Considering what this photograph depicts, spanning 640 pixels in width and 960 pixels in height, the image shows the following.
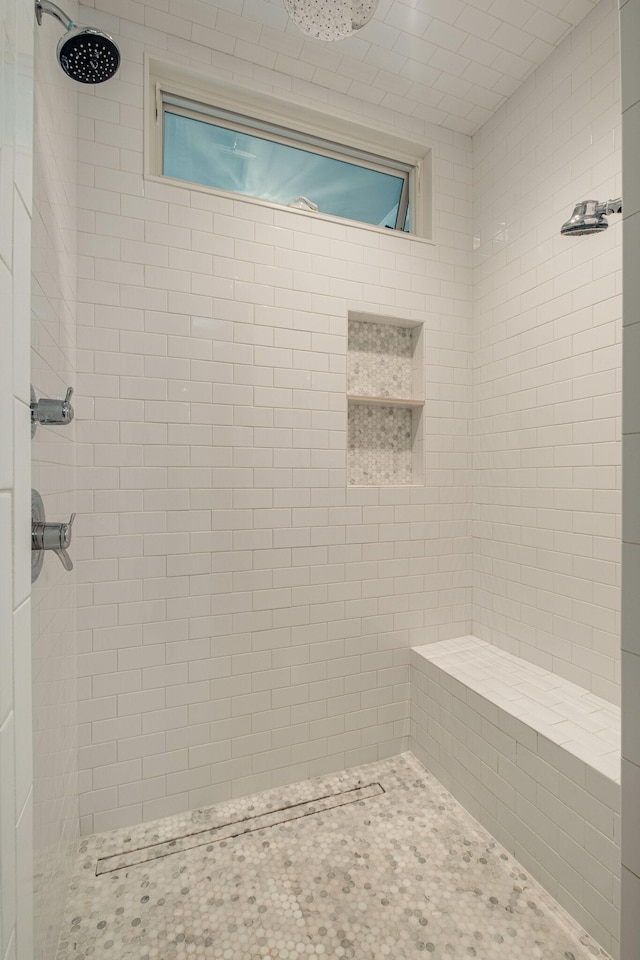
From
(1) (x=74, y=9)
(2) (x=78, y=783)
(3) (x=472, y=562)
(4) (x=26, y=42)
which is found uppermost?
(1) (x=74, y=9)

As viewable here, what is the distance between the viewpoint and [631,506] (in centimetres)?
61

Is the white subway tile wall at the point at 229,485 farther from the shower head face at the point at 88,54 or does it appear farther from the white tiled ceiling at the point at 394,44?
the shower head face at the point at 88,54

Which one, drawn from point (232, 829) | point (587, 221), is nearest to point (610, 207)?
point (587, 221)

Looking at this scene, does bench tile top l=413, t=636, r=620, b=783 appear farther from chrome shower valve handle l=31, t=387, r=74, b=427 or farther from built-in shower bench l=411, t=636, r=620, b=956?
chrome shower valve handle l=31, t=387, r=74, b=427

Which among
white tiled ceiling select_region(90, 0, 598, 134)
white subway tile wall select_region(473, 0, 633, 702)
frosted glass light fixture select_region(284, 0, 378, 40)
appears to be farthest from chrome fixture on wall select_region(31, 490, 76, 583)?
white tiled ceiling select_region(90, 0, 598, 134)

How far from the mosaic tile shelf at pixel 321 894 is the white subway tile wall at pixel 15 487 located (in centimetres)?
102

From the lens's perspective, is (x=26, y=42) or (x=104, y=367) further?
(x=104, y=367)

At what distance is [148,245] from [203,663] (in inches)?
66.4

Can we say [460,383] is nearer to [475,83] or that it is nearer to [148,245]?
[475,83]

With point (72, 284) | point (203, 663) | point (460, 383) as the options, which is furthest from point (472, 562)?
point (72, 284)

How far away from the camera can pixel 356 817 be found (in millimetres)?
1789

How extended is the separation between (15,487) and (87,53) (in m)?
1.29

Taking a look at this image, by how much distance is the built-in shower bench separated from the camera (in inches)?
52.3

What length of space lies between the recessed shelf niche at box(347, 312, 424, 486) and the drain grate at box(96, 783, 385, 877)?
4.46ft
